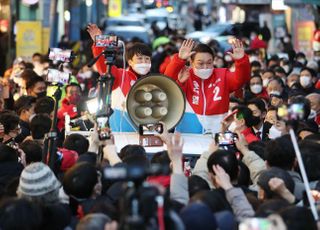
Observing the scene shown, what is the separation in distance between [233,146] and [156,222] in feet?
11.7

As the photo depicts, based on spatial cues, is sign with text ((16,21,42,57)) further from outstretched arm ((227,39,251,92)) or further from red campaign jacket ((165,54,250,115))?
outstretched arm ((227,39,251,92))

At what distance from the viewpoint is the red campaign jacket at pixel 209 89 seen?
37.3 feet

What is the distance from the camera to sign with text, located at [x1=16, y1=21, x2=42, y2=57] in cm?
2764

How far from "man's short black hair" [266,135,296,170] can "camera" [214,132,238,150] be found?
0.63 metres

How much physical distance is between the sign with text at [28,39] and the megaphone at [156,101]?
17255 mm

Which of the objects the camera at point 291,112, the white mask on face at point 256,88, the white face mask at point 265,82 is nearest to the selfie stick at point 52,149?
the camera at point 291,112

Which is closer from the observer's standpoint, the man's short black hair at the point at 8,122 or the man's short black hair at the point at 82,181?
the man's short black hair at the point at 82,181

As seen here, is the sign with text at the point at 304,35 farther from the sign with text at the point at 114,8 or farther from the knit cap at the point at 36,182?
the sign with text at the point at 114,8

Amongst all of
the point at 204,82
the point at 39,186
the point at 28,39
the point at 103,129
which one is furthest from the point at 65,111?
the point at 28,39

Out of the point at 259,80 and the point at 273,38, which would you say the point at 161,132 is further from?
the point at 273,38

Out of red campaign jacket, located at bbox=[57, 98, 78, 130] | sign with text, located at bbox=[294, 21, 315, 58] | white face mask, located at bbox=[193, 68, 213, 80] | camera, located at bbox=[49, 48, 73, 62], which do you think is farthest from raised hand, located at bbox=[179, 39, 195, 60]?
sign with text, located at bbox=[294, 21, 315, 58]

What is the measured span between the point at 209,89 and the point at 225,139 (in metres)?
2.20

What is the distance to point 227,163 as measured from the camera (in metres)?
8.18

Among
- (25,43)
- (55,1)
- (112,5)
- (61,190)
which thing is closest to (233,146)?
(61,190)
